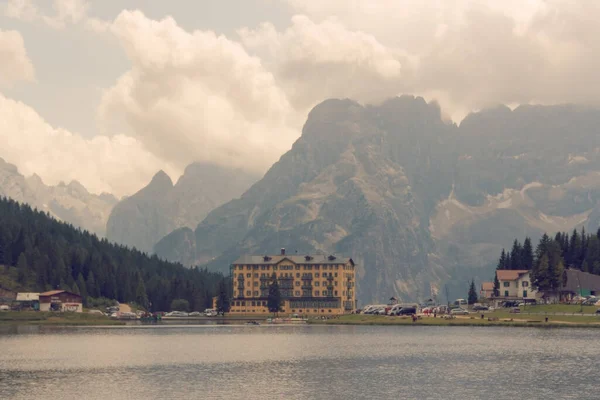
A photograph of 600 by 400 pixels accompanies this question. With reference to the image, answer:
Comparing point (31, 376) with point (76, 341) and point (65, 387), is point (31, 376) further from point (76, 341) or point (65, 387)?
point (76, 341)

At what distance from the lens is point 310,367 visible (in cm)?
11756

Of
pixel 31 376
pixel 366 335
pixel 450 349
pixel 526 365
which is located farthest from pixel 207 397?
pixel 366 335

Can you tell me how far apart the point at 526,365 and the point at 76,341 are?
9041 centimetres

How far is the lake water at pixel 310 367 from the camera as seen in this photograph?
92.2 metres

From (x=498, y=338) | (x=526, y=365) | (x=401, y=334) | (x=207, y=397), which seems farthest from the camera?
(x=401, y=334)

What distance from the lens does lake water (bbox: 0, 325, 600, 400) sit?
92250 millimetres

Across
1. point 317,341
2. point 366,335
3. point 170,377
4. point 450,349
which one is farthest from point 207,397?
point 366,335

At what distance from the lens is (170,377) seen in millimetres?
105562

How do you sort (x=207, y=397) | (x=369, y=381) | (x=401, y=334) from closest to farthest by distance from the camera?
(x=207, y=397)
(x=369, y=381)
(x=401, y=334)

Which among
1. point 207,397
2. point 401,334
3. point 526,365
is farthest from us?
point 401,334

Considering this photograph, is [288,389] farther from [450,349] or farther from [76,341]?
[76,341]

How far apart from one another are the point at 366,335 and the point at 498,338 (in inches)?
1359

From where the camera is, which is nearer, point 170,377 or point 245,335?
point 170,377

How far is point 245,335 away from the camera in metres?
196
